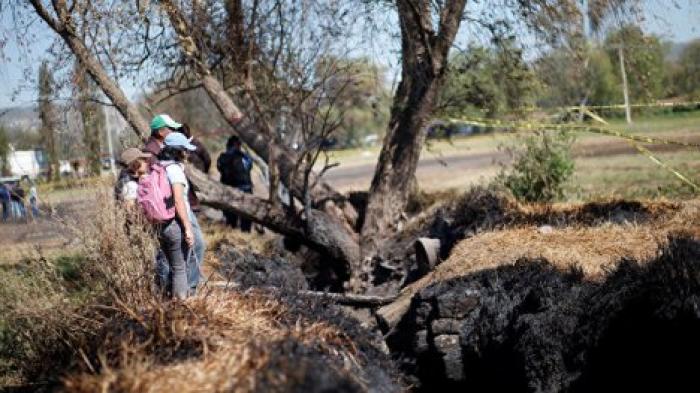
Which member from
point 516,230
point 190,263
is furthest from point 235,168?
point 190,263

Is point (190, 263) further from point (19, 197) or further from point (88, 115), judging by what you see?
point (88, 115)

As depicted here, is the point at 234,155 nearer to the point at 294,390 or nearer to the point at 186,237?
the point at 186,237

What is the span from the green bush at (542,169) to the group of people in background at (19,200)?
24.3 feet

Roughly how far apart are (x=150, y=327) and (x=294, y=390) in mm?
1688

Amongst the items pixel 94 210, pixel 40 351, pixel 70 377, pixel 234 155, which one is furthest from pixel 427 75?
pixel 70 377

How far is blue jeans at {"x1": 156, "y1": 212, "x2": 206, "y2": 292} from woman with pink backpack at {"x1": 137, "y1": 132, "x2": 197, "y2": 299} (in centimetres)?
5

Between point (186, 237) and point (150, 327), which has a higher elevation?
point (186, 237)

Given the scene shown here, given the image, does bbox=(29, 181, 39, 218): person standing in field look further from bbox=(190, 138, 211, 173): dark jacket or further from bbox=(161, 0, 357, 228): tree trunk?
bbox=(190, 138, 211, 173): dark jacket

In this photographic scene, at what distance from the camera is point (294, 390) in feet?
12.7

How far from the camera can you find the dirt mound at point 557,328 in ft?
18.5

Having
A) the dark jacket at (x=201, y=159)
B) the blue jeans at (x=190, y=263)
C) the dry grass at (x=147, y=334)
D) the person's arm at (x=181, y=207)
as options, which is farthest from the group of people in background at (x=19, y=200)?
the dark jacket at (x=201, y=159)

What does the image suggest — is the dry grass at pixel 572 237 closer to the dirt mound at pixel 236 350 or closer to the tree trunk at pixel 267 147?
the dirt mound at pixel 236 350

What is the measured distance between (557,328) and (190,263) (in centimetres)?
329

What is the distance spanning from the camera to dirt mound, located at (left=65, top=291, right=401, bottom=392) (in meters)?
4.11
